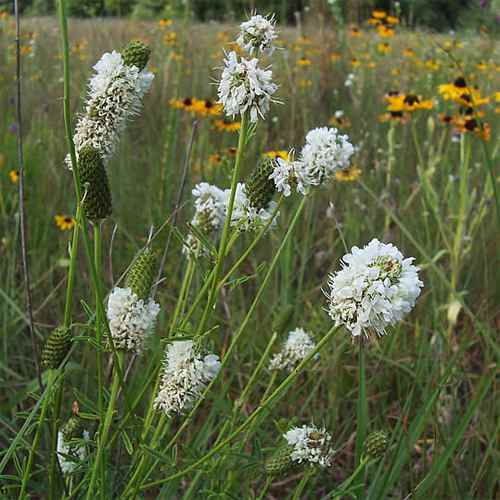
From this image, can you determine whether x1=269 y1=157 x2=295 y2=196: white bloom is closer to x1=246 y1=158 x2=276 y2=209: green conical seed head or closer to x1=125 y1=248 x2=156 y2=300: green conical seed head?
x1=246 y1=158 x2=276 y2=209: green conical seed head

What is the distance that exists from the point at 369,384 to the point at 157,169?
117cm

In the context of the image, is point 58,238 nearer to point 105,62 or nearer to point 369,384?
point 369,384

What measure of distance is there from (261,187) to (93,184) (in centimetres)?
24

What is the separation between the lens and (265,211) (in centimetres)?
95

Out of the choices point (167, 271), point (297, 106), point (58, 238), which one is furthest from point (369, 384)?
point (297, 106)

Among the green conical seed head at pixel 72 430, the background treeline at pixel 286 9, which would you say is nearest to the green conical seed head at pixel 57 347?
the green conical seed head at pixel 72 430

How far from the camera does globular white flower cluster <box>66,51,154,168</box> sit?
830mm

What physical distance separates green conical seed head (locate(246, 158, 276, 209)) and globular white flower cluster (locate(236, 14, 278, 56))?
17cm

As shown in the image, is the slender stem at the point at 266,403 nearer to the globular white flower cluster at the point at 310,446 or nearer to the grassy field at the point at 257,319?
the grassy field at the point at 257,319

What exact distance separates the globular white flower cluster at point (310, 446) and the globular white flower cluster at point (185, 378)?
0.59 feet

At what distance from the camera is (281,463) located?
3.09 ft

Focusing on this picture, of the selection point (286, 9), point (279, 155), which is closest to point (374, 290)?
point (279, 155)

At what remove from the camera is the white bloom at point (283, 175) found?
0.89 meters

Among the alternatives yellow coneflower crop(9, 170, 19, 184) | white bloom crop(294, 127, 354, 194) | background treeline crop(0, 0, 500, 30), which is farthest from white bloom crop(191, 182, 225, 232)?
yellow coneflower crop(9, 170, 19, 184)
